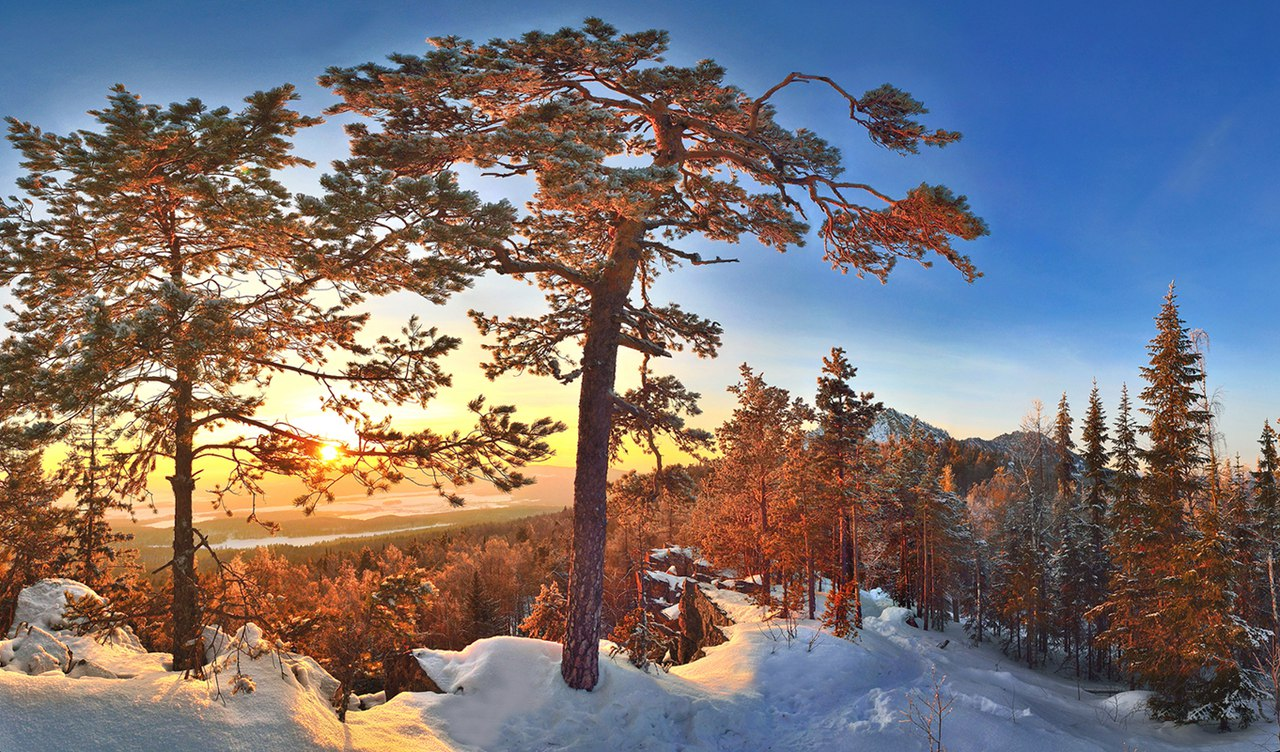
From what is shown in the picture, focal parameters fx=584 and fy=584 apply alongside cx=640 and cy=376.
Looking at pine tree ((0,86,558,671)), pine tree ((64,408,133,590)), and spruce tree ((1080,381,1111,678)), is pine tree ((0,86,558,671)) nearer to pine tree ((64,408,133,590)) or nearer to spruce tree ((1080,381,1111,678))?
pine tree ((64,408,133,590))

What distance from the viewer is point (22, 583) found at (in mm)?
11141

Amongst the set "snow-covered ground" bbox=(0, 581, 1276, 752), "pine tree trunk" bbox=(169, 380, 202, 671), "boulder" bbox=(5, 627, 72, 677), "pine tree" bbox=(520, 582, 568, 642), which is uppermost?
"pine tree trunk" bbox=(169, 380, 202, 671)

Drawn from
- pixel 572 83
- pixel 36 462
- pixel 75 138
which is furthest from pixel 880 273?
pixel 36 462

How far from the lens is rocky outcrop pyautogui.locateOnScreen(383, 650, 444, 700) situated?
423 inches

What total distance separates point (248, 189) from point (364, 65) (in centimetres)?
325

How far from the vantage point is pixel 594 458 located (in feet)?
→ 38.3

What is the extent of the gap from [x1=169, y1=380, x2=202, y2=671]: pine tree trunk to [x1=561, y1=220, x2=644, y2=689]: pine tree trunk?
5.90 m

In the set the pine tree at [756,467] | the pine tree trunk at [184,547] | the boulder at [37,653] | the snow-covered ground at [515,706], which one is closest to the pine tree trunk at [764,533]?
the pine tree at [756,467]

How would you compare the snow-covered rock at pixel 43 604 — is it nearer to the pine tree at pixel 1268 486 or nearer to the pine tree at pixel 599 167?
the pine tree at pixel 599 167

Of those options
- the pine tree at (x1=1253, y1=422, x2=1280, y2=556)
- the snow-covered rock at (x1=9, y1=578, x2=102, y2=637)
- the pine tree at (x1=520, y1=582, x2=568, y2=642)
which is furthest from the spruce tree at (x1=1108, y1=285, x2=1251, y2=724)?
the snow-covered rock at (x1=9, y1=578, x2=102, y2=637)

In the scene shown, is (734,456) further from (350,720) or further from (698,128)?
(350,720)

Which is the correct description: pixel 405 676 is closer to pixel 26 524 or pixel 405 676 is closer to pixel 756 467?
pixel 26 524

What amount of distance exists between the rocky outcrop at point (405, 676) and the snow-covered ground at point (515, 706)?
0.17 m

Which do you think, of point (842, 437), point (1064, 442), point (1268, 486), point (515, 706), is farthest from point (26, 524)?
point (1064, 442)
